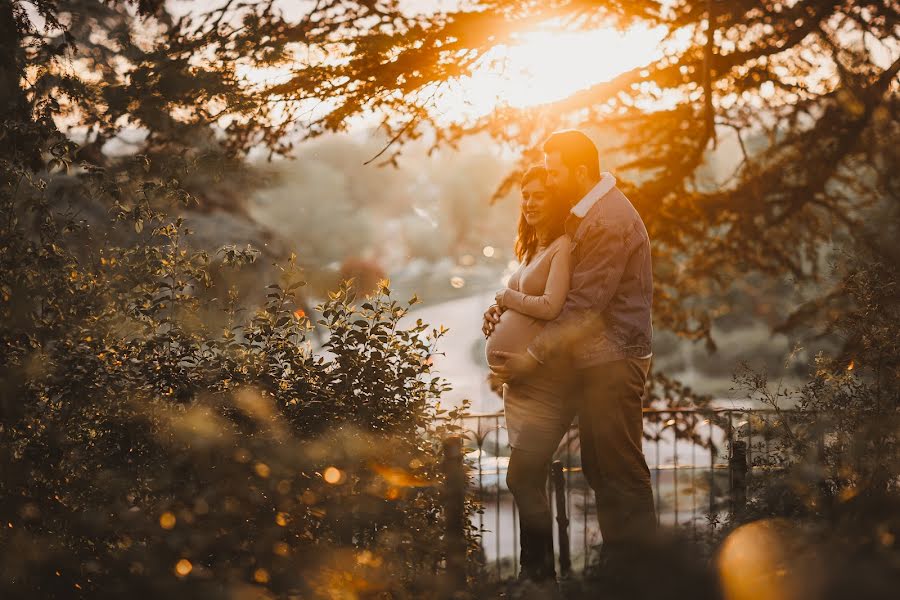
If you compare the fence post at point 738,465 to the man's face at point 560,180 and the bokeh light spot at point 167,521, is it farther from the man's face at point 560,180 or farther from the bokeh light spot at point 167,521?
the bokeh light spot at point 167,521

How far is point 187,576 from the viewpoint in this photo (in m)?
2.91

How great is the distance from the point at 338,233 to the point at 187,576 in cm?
2848

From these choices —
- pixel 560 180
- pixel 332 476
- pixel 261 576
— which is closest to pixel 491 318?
pixel 560 180

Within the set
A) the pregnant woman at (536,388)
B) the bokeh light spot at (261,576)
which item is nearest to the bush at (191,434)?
the bokeh light spot at (261,576)

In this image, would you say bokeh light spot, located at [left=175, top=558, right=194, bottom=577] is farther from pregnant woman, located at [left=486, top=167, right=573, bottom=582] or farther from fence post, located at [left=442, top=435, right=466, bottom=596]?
pregnant woman, located at [left=486, top=167, right=573, bottom=582]

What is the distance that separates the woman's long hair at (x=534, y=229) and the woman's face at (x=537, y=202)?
14 millimetres

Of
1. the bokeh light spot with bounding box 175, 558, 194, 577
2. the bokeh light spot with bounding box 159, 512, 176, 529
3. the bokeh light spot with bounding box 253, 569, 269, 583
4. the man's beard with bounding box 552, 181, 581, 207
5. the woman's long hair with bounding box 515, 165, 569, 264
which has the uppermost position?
the man's beard with bounding box 552, 181, 581, 207

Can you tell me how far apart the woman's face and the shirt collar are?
17cm

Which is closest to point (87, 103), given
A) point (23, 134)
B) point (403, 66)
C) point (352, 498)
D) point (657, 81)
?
point (23, 134)

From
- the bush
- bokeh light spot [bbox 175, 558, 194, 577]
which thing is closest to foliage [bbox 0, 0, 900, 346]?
the bush

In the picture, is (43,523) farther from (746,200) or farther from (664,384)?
(664,384)

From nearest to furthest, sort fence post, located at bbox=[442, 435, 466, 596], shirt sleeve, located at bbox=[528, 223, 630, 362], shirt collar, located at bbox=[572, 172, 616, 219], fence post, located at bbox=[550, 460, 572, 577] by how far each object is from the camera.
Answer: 1. shirt sleeve, located at bbox=[528, 223, 630, 362]
2. shirt collar, located at bbox=[572, 172, 616, 219]
3. fence post, located at bbox=[442, 435, 466, 596]
4. fence post, located at bbox=[550, 460, 572, 577]

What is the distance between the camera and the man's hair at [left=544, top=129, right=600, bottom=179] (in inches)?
150

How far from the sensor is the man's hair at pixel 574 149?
3816mm
